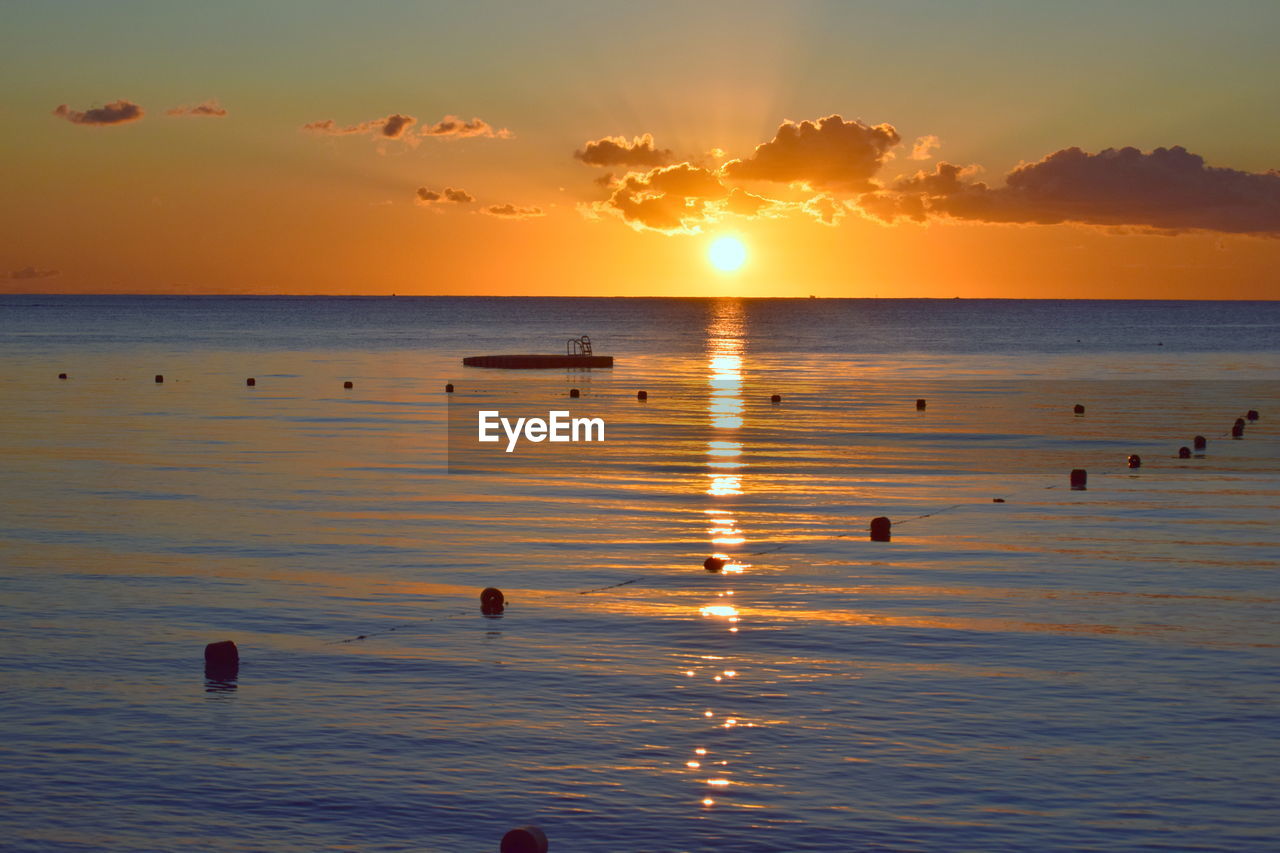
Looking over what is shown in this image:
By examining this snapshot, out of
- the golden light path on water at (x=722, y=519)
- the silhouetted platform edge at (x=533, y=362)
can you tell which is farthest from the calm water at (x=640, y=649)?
the silhouetted platform edge at (x=533, y=362)

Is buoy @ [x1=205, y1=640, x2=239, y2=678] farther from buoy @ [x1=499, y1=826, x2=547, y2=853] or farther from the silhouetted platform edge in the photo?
the silhouetted platform edge

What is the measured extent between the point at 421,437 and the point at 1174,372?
54754mm

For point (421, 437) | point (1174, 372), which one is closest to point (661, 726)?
point (421, 437)

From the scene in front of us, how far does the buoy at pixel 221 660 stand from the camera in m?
14.8

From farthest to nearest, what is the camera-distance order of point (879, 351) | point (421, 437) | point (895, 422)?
1. point (879, 351)
2. point (895, 422)
3. point (421, 437)

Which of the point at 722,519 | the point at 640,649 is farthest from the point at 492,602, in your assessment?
the point at 722,519

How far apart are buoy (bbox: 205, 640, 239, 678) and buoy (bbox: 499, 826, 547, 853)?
5786 mm

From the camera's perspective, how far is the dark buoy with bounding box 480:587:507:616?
17.8 m

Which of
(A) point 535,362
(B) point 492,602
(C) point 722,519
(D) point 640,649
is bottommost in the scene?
(D) point 640,649

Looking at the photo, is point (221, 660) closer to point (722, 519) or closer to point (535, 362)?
point (722, 519)

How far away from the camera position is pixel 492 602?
17.8 metres

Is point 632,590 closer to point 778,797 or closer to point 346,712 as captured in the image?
point 346,712

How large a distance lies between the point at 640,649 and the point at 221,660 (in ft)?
14.1

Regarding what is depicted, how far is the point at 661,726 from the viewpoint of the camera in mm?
13094
